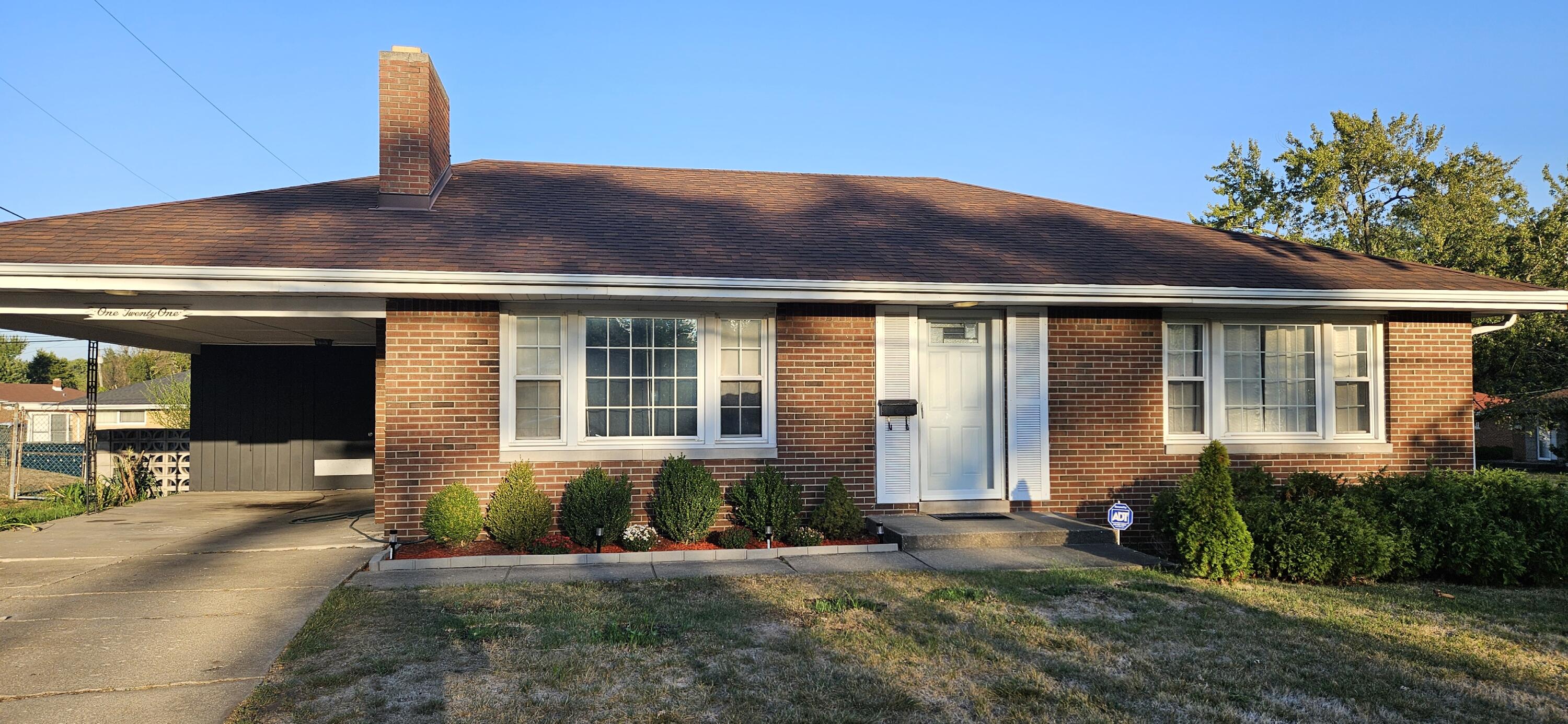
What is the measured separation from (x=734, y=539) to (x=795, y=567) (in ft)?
3.11

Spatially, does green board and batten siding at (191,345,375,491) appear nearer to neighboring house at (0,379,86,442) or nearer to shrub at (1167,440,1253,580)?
shrub at (1167,440,1253,580)

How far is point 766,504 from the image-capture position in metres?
8.84

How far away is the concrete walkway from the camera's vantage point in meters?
7.41

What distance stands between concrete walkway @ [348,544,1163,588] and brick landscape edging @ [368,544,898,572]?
85 millimetres

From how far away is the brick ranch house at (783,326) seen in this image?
8.56m

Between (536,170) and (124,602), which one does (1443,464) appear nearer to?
(536,170)

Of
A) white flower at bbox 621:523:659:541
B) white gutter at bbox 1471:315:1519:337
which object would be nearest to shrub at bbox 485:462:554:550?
white flower at bbox 621:523:659:541

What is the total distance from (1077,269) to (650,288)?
15.0 feet

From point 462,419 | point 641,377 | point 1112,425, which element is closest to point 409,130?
point 462,419

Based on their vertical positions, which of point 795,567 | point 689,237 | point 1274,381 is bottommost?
point 795,567

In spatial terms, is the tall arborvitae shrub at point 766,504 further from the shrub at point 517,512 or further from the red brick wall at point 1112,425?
the red brick wall at point 1112,425

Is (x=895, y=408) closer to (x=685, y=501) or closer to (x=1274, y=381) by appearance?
(x=685, y=501)

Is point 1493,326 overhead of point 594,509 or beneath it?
overhead

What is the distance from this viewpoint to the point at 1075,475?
9797 millimetres
